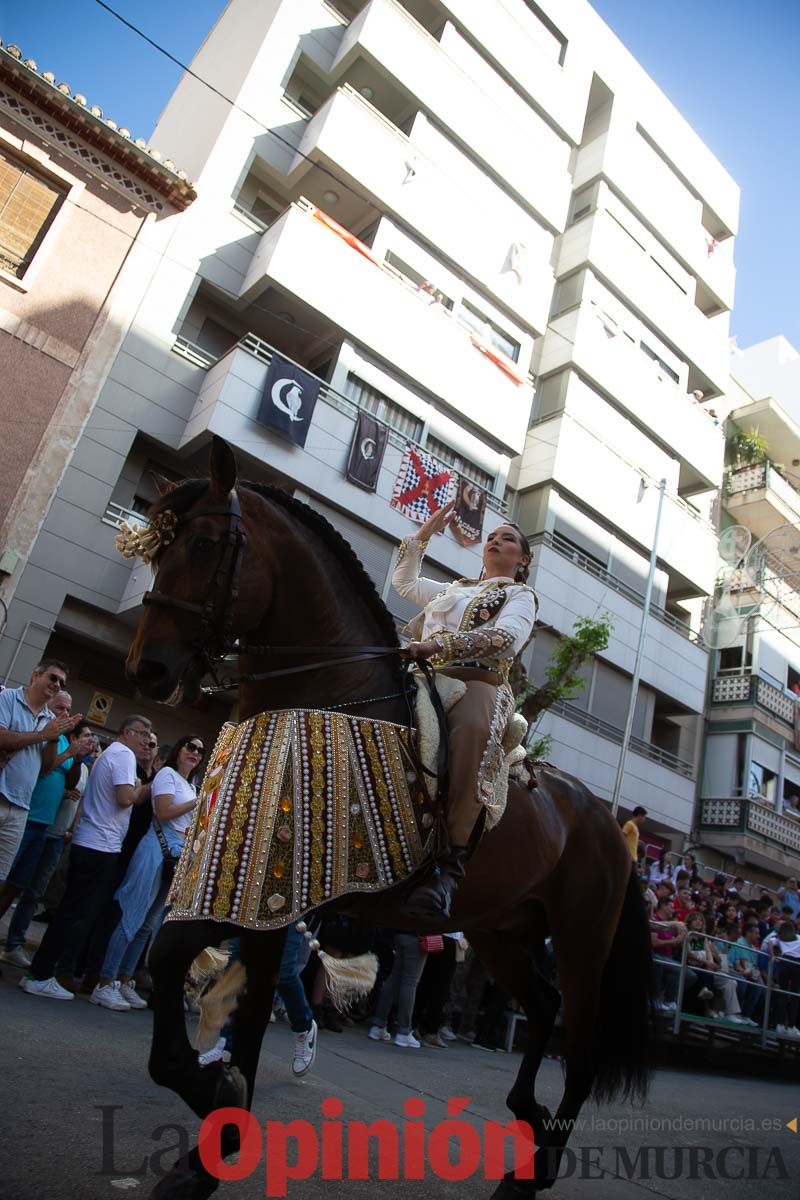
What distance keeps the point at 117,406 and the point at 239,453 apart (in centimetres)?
254

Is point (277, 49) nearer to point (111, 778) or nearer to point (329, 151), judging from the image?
point (329, 151)

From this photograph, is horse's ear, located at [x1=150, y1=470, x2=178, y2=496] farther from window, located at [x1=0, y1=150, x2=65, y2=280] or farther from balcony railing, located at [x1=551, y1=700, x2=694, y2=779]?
balcony railing, located at [x1=551, y1=700, x2=694, y2=779]

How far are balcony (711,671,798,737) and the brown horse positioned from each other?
882 inches

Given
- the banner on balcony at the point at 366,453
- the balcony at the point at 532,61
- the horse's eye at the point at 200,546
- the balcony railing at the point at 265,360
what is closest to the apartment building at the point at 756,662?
the balcony at the point at 532,61

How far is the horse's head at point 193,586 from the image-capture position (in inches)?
112

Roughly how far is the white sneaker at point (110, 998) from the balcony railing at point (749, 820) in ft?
69.5

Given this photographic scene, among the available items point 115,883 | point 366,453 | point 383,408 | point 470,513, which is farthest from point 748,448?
point 115,883

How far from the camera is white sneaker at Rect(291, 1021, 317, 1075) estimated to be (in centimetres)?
456

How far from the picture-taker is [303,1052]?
15.1 feet

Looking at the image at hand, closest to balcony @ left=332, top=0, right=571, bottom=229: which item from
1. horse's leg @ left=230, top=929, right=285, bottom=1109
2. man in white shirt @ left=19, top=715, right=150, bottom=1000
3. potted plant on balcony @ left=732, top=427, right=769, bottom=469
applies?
potted plant on balcony @ left=732, top=427, right=769, bottom=469

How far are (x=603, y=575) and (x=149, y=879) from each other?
59.8 ft

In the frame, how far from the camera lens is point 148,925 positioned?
6.50 metres

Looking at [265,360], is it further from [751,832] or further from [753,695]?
[751,832]

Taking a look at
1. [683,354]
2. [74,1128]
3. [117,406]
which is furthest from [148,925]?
[683,354]
